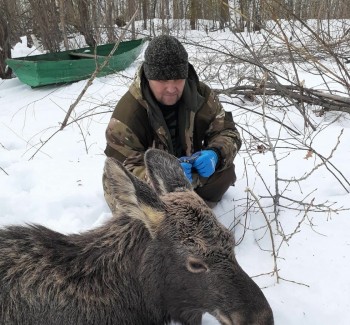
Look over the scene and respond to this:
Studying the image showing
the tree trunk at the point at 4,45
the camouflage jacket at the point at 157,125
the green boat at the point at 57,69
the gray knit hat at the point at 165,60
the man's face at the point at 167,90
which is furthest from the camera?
the tree trunk at the point at 4,45

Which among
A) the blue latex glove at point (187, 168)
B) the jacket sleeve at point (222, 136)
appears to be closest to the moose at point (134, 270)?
the blue latex glove at point (187, 168)

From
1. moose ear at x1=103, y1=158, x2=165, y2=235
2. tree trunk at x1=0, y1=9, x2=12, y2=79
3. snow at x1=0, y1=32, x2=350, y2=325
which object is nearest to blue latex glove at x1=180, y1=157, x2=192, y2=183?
snow at x1=0, y1=32, x2=350, y2=325

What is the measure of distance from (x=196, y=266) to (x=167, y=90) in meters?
1.91

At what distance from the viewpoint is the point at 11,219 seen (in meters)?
4.10

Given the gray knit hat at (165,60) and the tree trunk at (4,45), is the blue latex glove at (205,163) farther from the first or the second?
the tree trunk at (4,45)

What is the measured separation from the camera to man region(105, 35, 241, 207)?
373cm

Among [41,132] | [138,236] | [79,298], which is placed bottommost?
[41,132]

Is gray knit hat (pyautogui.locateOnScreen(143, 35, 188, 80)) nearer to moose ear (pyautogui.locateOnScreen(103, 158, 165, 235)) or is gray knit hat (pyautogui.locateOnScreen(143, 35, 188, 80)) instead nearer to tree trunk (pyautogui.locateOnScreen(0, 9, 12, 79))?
moose ear (pyautogui.locateOnScreen(103, 158, 165, 235))

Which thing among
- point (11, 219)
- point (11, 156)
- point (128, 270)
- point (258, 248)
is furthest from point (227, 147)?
point (11, 156)

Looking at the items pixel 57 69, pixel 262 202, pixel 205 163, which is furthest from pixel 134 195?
pixel 57 69

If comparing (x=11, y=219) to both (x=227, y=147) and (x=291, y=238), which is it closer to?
(x=227, y=147)

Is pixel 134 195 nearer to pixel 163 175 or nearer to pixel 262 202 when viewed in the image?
pixel 163 175

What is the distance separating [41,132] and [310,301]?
18.8ft

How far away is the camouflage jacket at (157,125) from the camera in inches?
154
